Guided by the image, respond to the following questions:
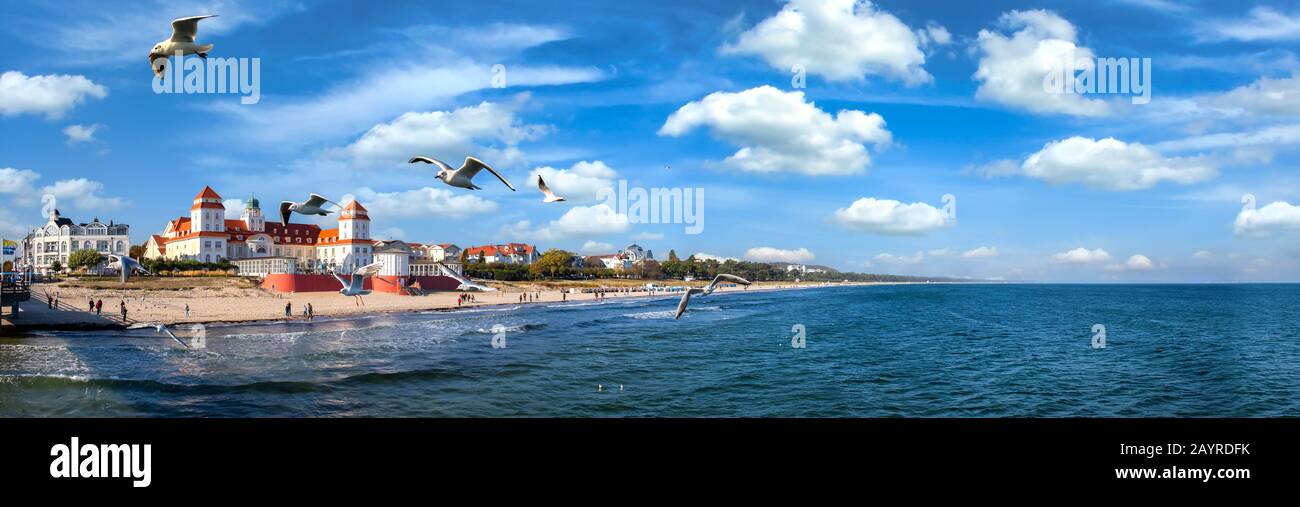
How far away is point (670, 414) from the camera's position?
15055 mm

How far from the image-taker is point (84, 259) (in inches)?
1937

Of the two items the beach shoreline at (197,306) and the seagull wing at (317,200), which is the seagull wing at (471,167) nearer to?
the seagull wing at (317,200)

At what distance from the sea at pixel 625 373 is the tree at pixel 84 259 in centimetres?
2546

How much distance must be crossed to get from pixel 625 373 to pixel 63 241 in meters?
55.7

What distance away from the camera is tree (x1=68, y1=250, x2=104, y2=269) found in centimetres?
4830

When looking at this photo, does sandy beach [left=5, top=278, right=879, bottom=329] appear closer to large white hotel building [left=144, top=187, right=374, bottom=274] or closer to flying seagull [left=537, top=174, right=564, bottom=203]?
large white hotel building [left=144, top=187, right=374, bottom=274]

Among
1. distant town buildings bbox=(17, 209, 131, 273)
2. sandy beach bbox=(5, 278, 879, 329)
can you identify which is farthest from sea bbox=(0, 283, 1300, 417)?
distant town buildings bbox=(17, 209, 131, 273)

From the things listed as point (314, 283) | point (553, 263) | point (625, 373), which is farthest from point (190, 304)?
point (553, 263)

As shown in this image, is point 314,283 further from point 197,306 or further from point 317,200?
point 317,200

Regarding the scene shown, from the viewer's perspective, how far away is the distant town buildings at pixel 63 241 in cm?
5203

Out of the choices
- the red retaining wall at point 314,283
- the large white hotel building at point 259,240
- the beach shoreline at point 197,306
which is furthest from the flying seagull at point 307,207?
the red retaining wall at point 314,283
